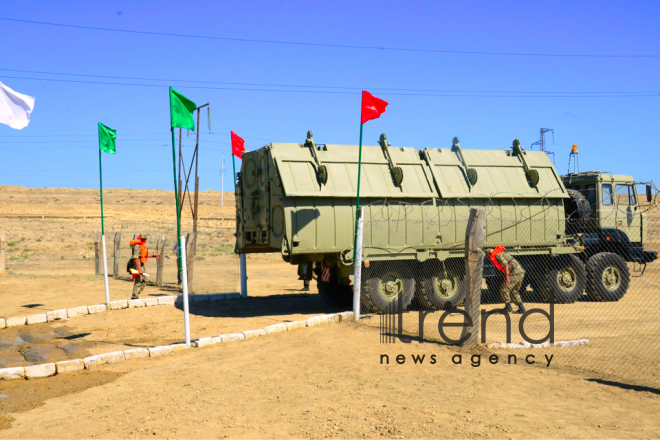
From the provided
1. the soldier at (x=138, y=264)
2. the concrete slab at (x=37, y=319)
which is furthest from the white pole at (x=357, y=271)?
the concrete slab at (x=37, y=319)

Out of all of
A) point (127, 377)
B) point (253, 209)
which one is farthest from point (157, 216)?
point (127, 377)

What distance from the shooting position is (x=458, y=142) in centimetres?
1581

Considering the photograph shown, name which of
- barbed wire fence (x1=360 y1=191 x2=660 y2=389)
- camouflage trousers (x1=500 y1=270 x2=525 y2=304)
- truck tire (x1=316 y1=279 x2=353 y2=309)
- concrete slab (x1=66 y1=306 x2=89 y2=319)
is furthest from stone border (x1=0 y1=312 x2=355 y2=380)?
concrete slab (x1=66 y1=306 x2=89 y2=319)

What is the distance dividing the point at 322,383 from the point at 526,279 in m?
9.70

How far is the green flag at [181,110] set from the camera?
1045 cm

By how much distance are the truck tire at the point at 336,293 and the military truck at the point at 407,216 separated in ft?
0.08

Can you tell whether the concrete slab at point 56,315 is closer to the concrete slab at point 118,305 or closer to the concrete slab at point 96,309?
the concrete slab at point 96,309

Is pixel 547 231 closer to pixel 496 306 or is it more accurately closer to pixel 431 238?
pixel 496 306

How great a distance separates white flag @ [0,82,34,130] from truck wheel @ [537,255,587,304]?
12075 millimetres

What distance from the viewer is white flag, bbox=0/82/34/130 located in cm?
1065

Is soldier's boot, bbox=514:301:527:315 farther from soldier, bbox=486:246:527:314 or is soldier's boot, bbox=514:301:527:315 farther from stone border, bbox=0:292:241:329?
stone border, bbox=0:292:241:329

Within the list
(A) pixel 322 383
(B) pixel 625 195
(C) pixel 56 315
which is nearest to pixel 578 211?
(B) pixel 625 195

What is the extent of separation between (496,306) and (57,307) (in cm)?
1071

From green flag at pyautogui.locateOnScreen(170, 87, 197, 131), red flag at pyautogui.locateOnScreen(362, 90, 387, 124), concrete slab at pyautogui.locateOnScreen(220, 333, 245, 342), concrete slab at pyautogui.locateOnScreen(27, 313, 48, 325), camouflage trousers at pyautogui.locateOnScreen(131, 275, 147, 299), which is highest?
red flag at pyautogui.locateOnScreen(362, 90, 387, 124)
